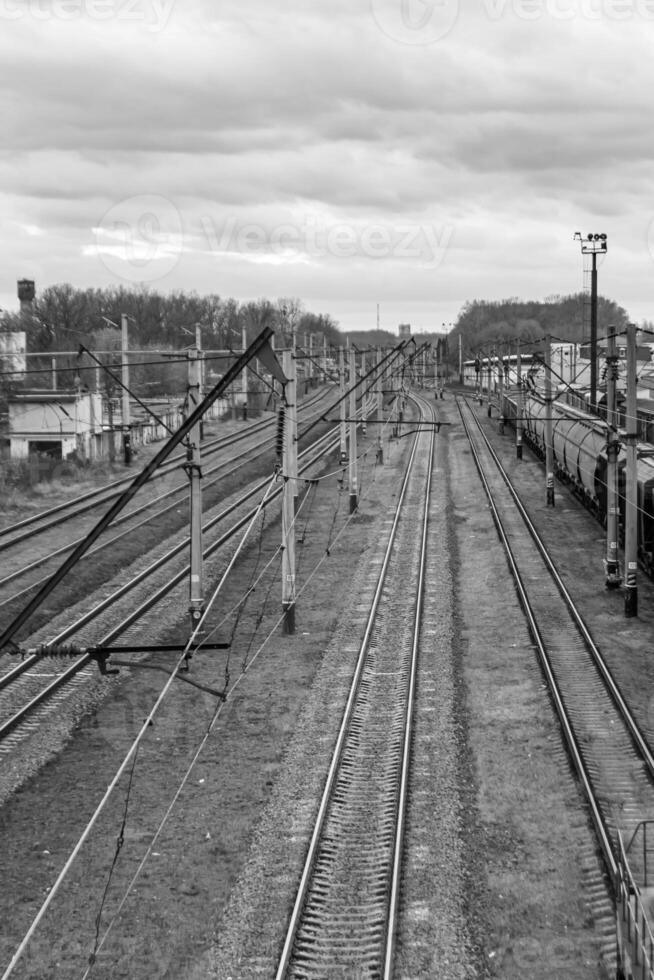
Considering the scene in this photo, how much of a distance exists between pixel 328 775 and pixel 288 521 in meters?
7.48

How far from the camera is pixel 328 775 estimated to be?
1343 centimetres

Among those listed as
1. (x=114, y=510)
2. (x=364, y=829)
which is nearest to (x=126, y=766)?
(x=364, y=829)

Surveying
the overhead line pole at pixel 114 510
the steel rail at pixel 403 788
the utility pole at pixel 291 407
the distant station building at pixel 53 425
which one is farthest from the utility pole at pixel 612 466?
the distant station building at pixel 53 425

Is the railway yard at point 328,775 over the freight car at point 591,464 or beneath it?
beneath

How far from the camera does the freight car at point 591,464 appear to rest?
2520cm

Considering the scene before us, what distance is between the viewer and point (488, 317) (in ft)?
643

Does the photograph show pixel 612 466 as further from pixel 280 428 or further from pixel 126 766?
pixel 126 766

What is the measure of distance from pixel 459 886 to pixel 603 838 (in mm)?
2018

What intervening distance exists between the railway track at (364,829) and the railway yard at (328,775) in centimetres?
4

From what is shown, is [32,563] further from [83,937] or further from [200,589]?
[83,937]

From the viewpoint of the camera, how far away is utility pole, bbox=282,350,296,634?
1870cm

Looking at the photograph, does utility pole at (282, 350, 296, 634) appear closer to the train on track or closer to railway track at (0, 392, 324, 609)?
railway track at (0, 392, 324, 609)

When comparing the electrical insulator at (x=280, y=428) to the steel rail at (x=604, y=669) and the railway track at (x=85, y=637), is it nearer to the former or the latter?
the railway track at (x=85, y=637)

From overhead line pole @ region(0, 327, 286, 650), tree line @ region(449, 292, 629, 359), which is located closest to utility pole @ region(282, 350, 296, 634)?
overhead line pole @ region(0, 327, 286, 650)
